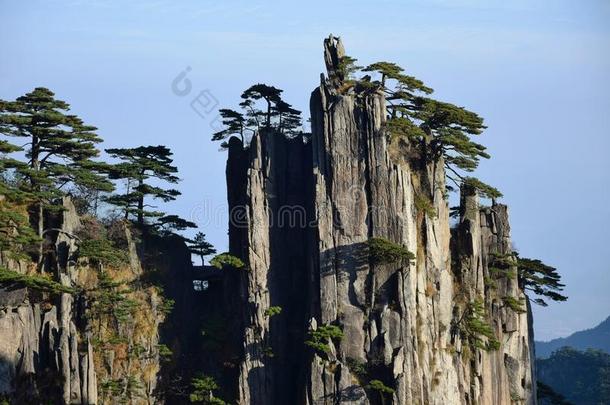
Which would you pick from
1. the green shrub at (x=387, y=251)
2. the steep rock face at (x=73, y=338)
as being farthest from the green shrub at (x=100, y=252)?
the green shrub at (x=387, y=251)

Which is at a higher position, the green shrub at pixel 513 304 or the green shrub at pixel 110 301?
the green shrub at pixel 110 301

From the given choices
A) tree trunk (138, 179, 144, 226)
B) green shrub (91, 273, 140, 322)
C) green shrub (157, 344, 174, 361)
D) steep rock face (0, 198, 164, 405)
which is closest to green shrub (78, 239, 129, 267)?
steep rock face (0, 198, 164, 405)

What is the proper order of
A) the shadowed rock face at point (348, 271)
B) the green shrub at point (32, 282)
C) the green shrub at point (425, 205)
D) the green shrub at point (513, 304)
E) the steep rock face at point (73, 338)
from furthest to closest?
1. the green shrub at point (513, 304)
2. the green shrub at point (425, 205)
3. the shadowed rock face at point (348, 271)
4. the green shrub at point (32, 282)
5. the steep rock face at point (73, 338)

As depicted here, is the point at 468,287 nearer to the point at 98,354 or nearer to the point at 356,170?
the point at 356,170

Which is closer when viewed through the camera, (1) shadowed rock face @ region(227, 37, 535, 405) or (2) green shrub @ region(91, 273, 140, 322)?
(1) shadowed rock face @ region(227, 37, 535, 405)

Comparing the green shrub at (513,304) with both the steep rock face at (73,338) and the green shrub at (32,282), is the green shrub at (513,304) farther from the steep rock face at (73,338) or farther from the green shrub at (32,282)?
the green shrub at (32,282)

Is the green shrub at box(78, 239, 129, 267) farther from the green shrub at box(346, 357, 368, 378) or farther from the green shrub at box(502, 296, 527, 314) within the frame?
the green shrub at box(502, 296, 527, 314)

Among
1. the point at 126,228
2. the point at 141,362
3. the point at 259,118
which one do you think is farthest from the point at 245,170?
the point at 141,362

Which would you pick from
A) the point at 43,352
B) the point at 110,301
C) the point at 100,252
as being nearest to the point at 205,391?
the point at 110,301
